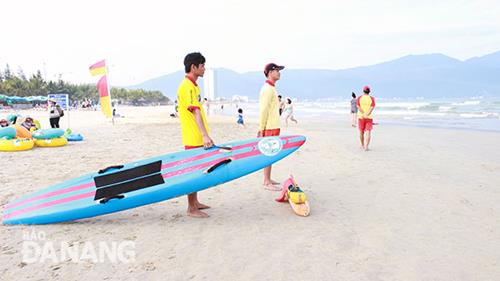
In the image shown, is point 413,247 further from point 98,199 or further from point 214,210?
point 98,199

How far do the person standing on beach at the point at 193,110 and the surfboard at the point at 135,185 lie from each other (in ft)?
0.47

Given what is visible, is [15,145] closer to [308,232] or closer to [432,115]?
[308,232]

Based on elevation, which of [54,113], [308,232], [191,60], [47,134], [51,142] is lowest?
[308,232]

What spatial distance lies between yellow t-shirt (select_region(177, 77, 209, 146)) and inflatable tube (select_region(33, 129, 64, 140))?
699cm

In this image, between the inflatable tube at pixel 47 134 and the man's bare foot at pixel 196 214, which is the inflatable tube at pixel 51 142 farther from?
the man's bare foot at pixel 196 214

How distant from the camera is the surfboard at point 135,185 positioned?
3393mm

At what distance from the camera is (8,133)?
26.4ft

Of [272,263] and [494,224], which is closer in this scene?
[272,263]

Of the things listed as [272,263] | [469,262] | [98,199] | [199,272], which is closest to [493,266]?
[469,262]

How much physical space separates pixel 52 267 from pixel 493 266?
3.47 m

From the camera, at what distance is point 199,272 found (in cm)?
245

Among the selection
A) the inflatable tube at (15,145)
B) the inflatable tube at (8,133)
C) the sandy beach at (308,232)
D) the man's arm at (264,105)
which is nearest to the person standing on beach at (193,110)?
the sandy beach at (308,232)

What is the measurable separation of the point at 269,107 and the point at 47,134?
7126mm

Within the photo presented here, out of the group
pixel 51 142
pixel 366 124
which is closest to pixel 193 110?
pixel 366 124
